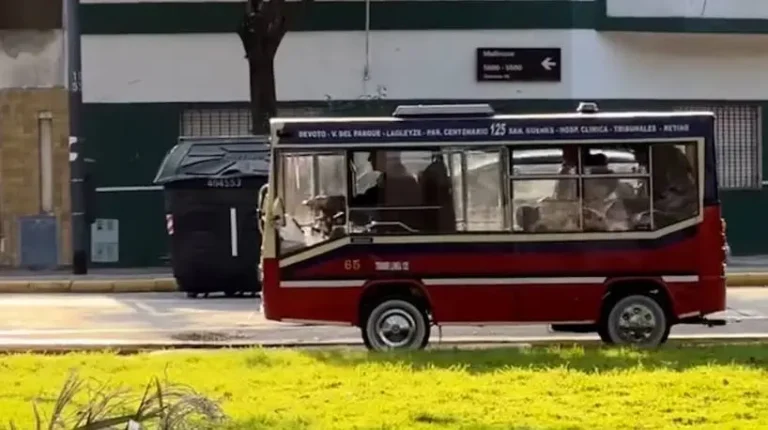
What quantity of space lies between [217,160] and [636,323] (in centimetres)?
848

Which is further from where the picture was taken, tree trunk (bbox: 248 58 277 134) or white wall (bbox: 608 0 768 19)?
white wall (bbox: 608 0 768 19)

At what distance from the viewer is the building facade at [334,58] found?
81.6ft

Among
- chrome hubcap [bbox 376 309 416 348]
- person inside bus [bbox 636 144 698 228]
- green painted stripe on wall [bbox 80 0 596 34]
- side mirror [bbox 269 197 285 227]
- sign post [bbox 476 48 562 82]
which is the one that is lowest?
chrome hubcap [bbox 376 309 416 348]

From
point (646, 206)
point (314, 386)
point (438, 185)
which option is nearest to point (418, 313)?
point (438, 185)

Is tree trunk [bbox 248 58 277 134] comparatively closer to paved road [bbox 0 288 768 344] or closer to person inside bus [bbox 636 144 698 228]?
→ paved road [bbox 0 288 768 344]

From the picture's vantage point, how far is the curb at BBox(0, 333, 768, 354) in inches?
529

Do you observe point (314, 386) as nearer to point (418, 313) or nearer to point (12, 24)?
point (418, 313)

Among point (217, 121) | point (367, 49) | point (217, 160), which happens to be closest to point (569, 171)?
point (217, 160)

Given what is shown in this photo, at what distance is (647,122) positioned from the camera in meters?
12.5

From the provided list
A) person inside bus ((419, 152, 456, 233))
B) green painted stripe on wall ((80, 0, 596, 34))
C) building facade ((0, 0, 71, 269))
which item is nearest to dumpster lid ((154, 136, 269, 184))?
green painted stripe on wall ((80, 0, 596, 34))

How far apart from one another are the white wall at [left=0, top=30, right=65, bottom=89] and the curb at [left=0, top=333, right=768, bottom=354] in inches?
458

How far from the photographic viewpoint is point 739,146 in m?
26.1

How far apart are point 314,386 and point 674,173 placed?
14.2ft

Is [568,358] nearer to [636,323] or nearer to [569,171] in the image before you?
[636,323]
